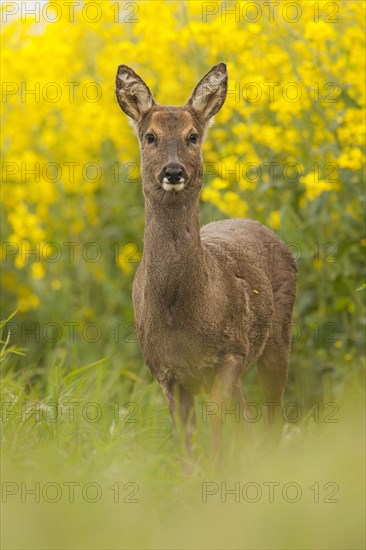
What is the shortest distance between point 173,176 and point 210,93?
812mm

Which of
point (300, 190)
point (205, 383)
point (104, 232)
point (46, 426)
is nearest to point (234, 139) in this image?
point (300, 190)

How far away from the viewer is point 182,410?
6250 mm

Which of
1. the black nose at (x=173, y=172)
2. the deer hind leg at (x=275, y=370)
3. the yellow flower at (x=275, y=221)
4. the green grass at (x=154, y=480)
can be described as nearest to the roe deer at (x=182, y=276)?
the black nose at (x=173, y=172)

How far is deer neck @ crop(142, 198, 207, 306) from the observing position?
6.00m

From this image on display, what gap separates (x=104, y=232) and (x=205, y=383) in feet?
15.6

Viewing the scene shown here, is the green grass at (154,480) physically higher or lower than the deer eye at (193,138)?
lower

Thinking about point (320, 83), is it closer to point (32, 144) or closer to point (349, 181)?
point (349, 181)

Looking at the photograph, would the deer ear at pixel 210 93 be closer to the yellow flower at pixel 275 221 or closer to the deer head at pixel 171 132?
the deer head at pixel 171 132

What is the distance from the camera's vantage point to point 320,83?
8109 millimetres

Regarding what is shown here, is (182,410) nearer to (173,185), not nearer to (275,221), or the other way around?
(173,185)

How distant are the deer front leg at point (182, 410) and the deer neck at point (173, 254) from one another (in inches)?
19.2

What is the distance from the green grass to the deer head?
3.68 feet

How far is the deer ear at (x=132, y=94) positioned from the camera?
6.23 m

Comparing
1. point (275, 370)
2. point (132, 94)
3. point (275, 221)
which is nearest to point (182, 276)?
point (132, 94)
